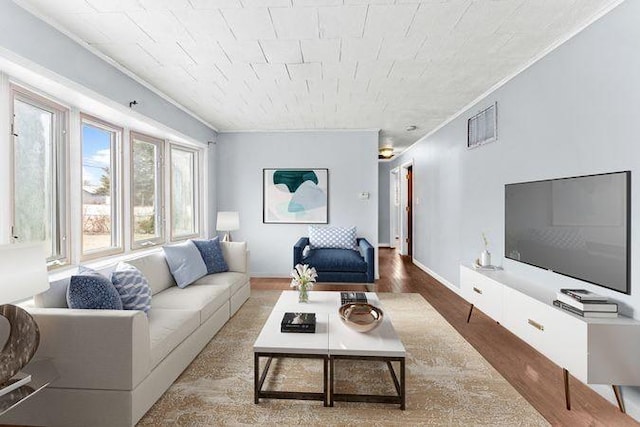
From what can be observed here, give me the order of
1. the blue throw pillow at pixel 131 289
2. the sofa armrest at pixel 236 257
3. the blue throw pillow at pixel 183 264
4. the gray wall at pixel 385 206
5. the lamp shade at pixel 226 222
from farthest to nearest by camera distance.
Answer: the gray wall at pixel 385 206 < the lamp shade at pixel 226 222 < the sofa armrest at pixel 236 257 < the blue throw pillow at pixel 183 264 < the blue throw pillow at pixel 131 289

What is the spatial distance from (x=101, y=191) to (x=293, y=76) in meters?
2.29

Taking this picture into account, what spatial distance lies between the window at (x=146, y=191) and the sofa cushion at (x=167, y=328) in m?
1.63

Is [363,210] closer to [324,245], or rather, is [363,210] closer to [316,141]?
[324,245]

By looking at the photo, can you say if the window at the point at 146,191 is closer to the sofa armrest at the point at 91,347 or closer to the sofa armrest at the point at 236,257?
the sofa armrest at the point at 236,257

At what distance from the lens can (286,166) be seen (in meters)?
5.36

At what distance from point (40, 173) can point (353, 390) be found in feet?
9.66

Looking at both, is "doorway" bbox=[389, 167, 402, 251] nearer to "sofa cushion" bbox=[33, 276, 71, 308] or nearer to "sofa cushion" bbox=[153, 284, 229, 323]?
"sofa cushion" bbox=[153, 284, 229, 323]

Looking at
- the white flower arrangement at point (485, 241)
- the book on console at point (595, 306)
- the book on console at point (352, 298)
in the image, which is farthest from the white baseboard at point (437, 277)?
the book on console at point (595, 306)

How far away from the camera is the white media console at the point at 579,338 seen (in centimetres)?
175

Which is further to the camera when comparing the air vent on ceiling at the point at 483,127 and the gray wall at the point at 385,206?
the gray wall at the point at 385,206

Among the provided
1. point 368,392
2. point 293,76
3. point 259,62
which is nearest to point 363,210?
point 293,76

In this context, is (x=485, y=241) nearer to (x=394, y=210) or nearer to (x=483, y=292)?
(x=483, y=292)

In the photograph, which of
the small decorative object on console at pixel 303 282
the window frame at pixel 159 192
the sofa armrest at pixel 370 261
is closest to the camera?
the small decorative object on console at pixel 303 282

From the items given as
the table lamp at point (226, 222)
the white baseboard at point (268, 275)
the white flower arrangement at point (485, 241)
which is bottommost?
the white baseboard at point (268, 275)
